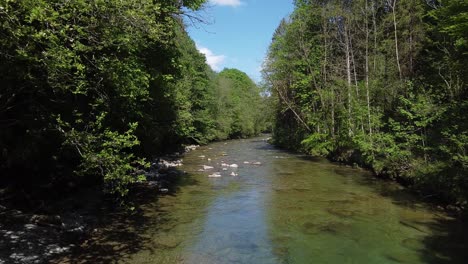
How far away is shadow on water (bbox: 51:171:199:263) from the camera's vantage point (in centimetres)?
970

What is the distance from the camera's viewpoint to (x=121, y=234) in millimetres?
11523

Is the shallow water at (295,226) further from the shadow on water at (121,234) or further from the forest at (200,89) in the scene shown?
the forest at (200,89)

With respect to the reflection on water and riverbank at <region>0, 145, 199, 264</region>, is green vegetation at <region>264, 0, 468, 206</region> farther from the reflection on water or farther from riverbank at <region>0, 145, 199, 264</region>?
riverbank at <region>0, 145, 199, 264</region>

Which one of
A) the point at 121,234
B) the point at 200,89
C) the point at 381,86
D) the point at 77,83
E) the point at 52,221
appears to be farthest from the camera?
the point at 200,89

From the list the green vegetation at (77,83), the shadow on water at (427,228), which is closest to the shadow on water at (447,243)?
the shadow on water at (427,228)

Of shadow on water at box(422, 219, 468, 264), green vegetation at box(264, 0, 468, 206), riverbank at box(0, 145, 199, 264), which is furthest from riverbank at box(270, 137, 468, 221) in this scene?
riverbank at box(0, 145, 199, 264)

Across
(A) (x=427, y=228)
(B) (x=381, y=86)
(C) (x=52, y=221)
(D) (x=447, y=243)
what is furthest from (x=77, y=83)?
(B) (x=381, y=86)

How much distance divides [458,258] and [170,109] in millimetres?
17614

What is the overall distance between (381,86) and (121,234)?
19814 mm

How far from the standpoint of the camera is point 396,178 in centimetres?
2016

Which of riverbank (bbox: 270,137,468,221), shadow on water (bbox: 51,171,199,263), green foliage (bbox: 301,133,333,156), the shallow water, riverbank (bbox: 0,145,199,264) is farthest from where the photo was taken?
green foliage (bbox: 301,133,333,156)

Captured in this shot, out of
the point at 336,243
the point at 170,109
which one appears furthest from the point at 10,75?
the point at 170,109

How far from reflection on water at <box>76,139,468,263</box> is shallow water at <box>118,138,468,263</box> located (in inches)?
1.0

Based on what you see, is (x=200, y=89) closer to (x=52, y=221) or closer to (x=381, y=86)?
(x=381, y=86)
